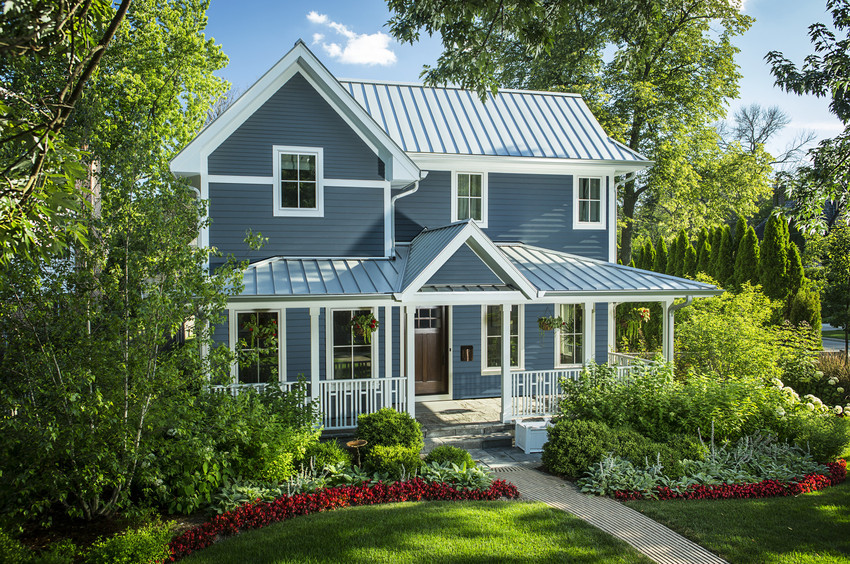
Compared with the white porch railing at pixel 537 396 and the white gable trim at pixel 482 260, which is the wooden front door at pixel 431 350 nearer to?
the white porch railing at pixel 537 396

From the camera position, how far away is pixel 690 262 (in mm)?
23547

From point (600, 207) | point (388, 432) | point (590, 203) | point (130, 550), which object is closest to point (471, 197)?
point (590, 203)

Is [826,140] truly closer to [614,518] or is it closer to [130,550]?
[614,518]

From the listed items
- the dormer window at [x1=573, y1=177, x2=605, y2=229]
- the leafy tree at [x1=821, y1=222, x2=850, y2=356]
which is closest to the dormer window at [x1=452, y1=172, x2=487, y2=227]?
the dormer window at [x1=573, y1=177, x2=605, y2=229]

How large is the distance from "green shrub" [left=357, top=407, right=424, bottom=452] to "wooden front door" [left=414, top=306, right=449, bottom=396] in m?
4.05

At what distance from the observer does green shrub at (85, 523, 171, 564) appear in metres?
5.46

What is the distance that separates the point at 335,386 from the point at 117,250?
560 centimetres

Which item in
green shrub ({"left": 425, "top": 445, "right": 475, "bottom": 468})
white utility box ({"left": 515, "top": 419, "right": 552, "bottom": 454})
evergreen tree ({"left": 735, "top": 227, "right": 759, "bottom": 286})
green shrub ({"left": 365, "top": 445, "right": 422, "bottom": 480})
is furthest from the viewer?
evergreen tree ({"left": 735, "top": 227, "right": 759, "bottom": 286})

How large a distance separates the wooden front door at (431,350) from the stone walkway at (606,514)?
3671 mm

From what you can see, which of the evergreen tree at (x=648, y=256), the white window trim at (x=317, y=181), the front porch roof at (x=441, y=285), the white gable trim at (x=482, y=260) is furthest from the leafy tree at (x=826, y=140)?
the evergreen tree at (x=648, y=256)

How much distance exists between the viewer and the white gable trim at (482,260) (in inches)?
397

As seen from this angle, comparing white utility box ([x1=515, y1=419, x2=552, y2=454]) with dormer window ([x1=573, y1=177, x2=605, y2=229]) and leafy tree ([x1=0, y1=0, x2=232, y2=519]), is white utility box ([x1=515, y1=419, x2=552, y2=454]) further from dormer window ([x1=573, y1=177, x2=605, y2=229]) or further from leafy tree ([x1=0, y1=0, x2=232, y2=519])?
dormer window ([x1=573, y1=177, x2=605, y2=229])

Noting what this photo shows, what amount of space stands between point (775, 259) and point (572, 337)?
9810 millimetres

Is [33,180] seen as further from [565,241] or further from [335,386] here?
[565,241]
